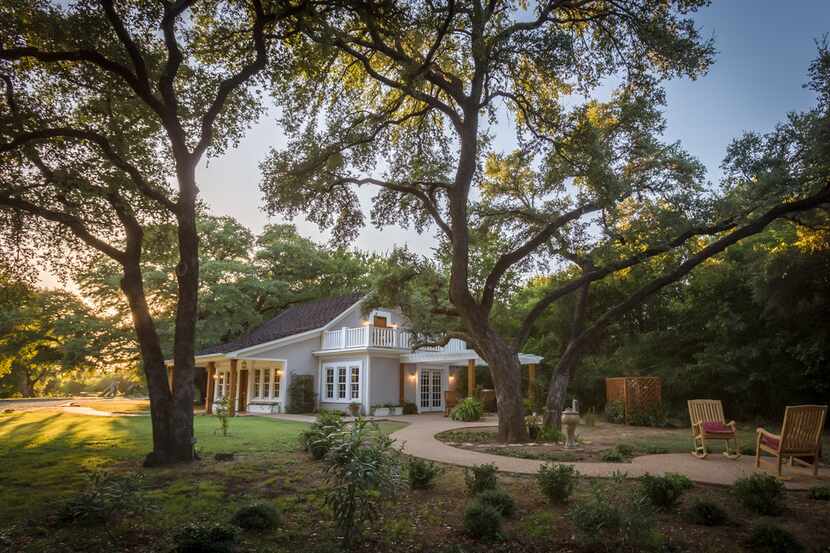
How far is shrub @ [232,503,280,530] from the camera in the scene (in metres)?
4.27

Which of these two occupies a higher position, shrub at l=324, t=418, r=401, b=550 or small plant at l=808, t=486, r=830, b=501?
shrub at l=324, t=418, r=401, b=550

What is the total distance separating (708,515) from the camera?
14.6ft

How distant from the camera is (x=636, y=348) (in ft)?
58.4

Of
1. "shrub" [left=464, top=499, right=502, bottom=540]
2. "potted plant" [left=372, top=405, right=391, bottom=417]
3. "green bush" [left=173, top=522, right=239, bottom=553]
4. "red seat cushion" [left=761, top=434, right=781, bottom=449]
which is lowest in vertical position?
"potted plant" [left=372, top=405, right=391, bottom=417]

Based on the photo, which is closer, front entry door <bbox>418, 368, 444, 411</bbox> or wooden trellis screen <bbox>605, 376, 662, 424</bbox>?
wooden trellis screen <bbox>605, 376, 662, 424</bbox>

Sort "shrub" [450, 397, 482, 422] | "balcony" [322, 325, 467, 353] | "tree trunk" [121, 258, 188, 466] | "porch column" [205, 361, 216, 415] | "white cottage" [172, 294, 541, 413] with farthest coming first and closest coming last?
"porch column" [205, 361, 216, 415] < "white cottage" [172, 294, 541, 413] < "balcony" [322, 325, 467, 353] < "shrub" [450, 397, 482, 422] < "tree trunk" [121, 258, 188, 466]

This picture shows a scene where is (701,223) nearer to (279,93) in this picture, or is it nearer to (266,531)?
(279,93)

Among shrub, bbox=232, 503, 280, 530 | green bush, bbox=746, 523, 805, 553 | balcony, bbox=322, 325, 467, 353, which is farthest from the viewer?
balcony, bbox=322, 325, 467, 353

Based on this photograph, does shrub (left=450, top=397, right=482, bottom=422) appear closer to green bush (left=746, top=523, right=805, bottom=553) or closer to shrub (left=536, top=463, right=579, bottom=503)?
shrub (left=536, top=463, right=579, bottom=503)

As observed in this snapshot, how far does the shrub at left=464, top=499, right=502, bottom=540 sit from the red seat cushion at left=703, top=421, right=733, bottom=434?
5.96 m

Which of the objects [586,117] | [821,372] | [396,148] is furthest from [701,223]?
[396,148]

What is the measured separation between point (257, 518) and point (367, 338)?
15.4m

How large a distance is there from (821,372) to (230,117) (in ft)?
53.7

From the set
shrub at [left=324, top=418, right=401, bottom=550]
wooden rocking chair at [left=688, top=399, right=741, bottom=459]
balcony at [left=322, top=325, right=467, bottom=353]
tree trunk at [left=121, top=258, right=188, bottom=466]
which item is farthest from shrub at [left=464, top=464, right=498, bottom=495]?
balcony at [left=322, top=325, right=467, bottom=353]
